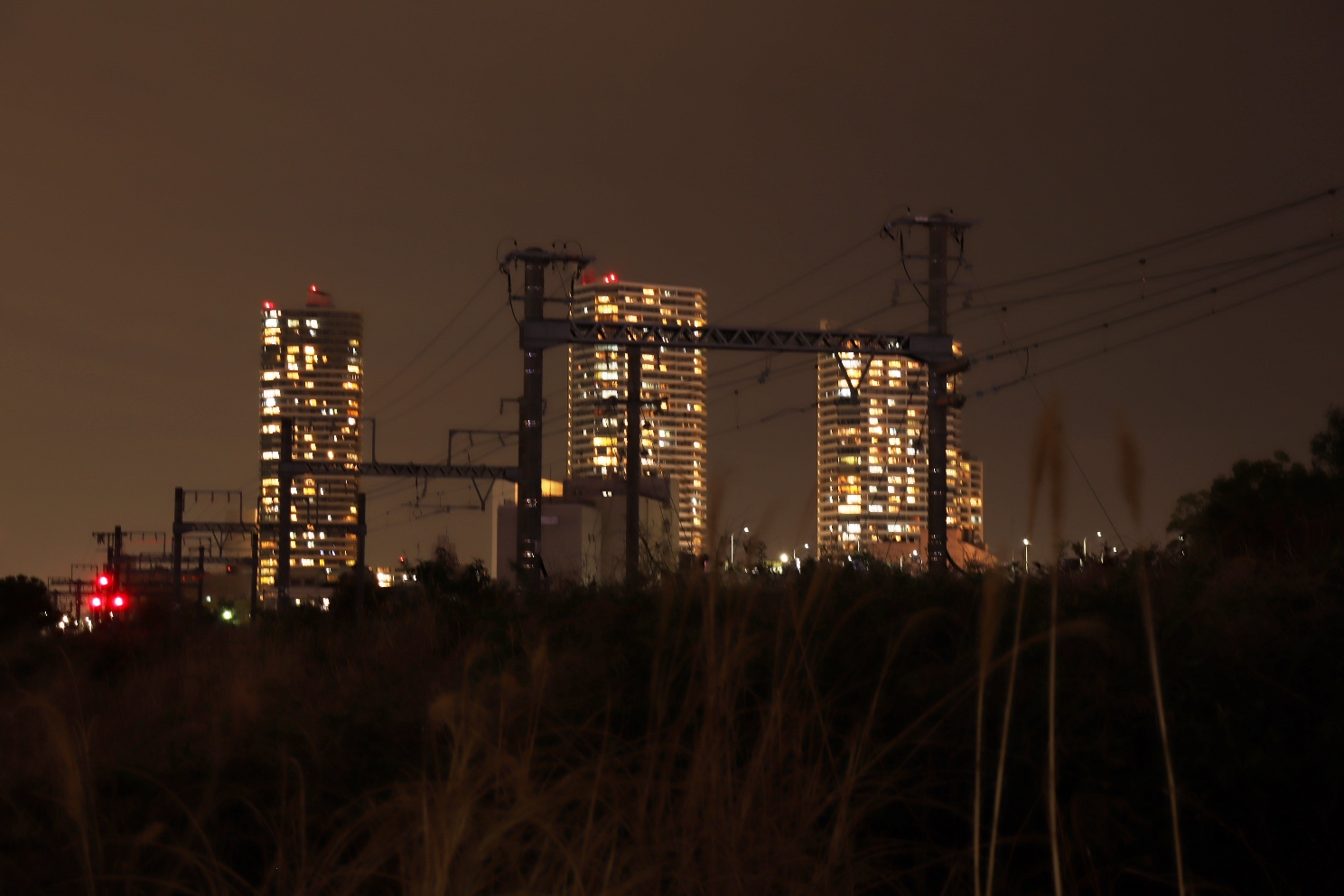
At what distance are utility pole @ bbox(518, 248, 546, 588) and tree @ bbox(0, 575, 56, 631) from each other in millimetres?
12043

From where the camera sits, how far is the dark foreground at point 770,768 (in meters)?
4.86

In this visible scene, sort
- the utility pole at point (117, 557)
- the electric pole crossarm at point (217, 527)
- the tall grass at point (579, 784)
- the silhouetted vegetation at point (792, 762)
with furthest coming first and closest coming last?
the utility pole at point (117, 557), the electric pole crossarm at point (217, 527), the silhouetted vegetation at point (792, 762), the tall grass at point (579, 784)

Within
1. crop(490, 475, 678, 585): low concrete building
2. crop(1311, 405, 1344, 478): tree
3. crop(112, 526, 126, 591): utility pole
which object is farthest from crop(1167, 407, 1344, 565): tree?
crop(112, 526, 126, 591): utility pole

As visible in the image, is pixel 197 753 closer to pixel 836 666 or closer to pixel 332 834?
pixel 332 834

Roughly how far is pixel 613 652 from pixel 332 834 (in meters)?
2.26

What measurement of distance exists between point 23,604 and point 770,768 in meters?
36.5

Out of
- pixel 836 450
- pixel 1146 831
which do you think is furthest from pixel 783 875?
pixel 836 450

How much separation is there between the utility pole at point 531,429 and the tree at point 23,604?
39.5ft

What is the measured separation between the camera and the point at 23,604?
120 ft

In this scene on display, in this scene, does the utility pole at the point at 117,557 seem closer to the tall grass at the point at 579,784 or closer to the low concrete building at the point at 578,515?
the low concrete building at the point at 578,515

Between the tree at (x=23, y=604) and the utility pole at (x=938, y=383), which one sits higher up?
the utility pole at (x=938, y=383)

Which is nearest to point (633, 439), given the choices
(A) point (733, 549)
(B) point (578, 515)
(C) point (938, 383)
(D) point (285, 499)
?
(C) point (938, 383)

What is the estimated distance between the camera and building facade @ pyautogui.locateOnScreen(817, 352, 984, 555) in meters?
11.8

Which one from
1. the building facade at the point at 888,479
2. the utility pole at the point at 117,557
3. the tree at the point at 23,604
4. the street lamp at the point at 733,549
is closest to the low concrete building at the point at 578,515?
the building facade at the point at 888,479
